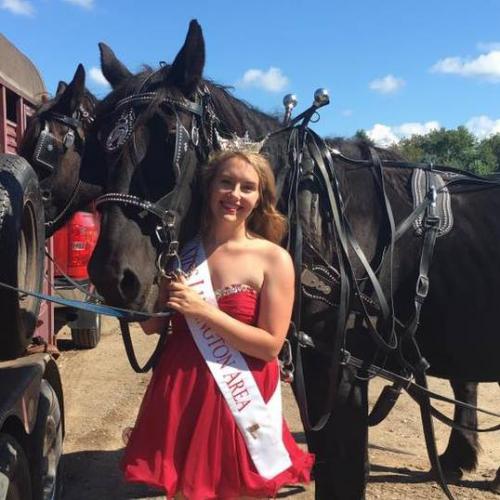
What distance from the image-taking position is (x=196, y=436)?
6.03 ft

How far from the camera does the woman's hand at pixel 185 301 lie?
1.86 meters

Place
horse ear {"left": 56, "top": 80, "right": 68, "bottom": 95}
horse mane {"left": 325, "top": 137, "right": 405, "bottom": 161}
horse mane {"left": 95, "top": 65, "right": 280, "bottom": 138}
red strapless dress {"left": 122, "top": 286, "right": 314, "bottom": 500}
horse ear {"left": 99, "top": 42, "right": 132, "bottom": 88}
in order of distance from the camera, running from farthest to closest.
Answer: horse ear {"left": 56, "top": 80, "right": 68, "bottom": 95}
horse mane {"left": 325, "top": 137, "right": 405, "bottom": 161}
horse ear {"left": 99, "top": 42, "right": 132, "bottom": 88}
horse mane {"left": 95, "top": 65, "right": 280, "bottom": 138}
red strapless dress {"left": 122, "top": 286, "right": 314, "bottom": 500}

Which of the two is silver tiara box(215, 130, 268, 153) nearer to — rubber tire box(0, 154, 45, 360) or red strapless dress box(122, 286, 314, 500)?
red strapless dress box(122, 286, 314, 500)

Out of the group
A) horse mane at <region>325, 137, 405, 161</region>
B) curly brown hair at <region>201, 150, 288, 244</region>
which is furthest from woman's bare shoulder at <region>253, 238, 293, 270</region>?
horse mane at <region>325, 137, 405, 161</region>

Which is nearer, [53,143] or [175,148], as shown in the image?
[175,148]

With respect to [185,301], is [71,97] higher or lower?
higher

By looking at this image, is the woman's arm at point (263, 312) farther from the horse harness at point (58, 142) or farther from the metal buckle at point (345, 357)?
the horse harness at point (58, 142)

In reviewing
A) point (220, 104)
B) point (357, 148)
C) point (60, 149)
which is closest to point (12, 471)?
point (220, 104)

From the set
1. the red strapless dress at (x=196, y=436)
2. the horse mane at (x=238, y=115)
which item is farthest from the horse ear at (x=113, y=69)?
the red strapless dress at (x=196, y=436)

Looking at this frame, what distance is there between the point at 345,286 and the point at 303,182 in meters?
0.44

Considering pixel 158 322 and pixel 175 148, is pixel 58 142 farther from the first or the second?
pixel 158 322

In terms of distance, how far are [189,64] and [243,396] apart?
46.1 inches

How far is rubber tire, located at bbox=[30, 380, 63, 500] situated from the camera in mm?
2525

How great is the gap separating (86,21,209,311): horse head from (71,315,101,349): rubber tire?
202 inches
